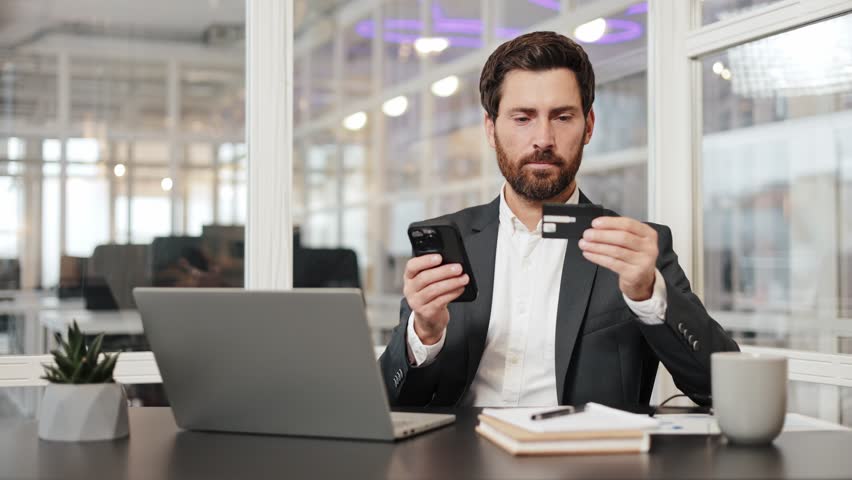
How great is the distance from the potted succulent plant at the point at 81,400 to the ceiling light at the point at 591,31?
2041 millimetres

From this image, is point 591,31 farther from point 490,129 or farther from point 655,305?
point 655,305

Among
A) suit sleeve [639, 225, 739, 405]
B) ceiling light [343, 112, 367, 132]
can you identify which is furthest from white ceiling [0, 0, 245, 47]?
ceiling light [343, 112, 367, 132]

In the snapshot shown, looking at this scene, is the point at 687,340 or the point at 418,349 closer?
the point at 687,340

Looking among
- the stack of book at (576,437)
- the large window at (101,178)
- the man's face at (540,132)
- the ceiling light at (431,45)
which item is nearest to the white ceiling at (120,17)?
the large window at (101,178)

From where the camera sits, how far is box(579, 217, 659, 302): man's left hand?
4.50ft

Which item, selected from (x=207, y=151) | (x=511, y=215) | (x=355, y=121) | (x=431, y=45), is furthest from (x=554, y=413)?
(x=355, y=121)

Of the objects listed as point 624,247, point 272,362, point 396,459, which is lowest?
point 396,459

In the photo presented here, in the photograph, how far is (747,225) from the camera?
19.7 ft

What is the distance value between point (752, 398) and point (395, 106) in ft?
22.2

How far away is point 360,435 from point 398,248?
6.35 meters

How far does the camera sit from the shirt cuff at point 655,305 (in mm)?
1485

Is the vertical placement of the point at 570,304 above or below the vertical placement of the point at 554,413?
above

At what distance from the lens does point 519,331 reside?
71.4 inches

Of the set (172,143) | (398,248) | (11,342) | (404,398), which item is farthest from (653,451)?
(398,248)
